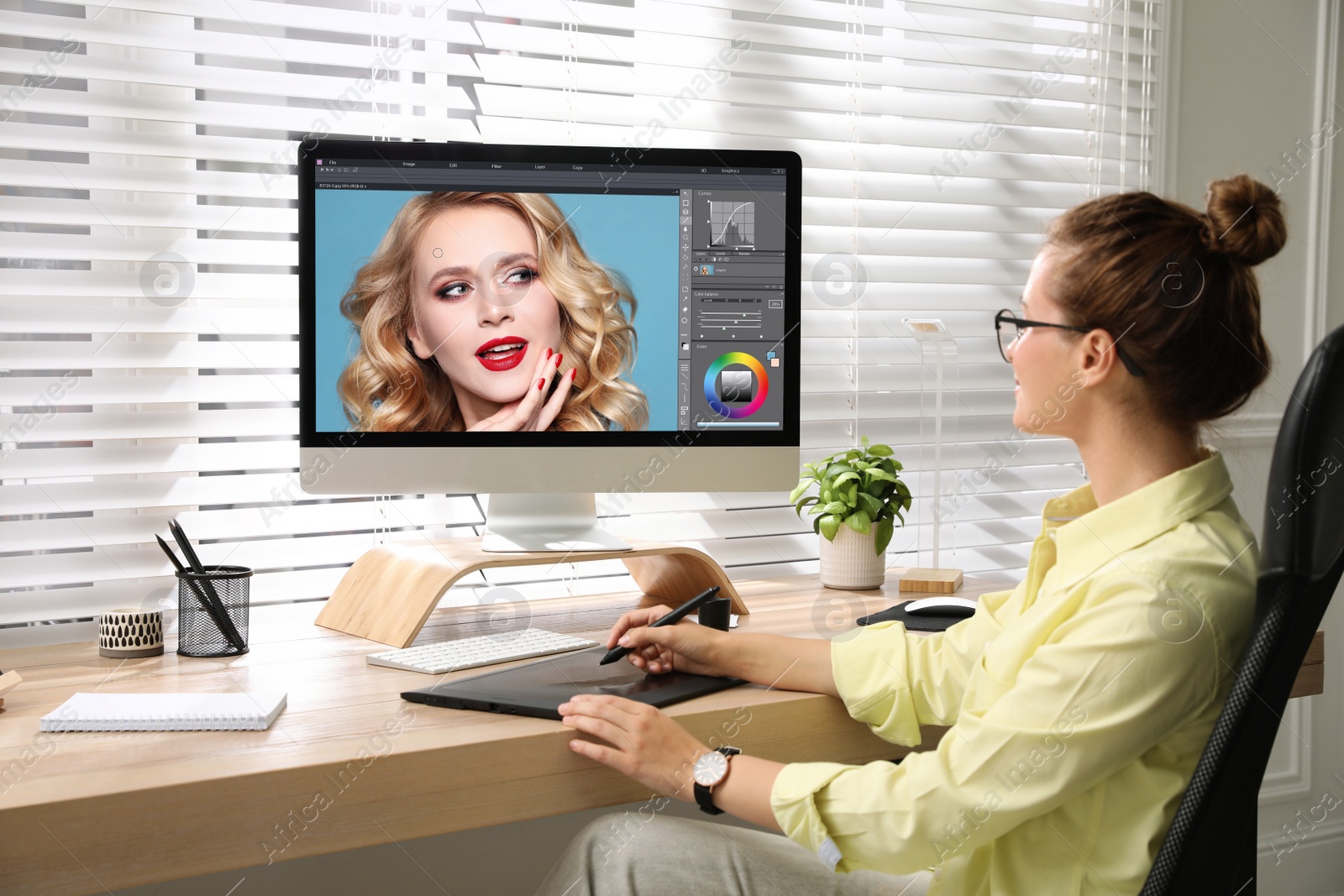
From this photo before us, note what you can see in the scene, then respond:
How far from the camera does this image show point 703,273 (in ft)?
5.23

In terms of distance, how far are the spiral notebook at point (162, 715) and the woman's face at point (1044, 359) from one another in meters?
0.87

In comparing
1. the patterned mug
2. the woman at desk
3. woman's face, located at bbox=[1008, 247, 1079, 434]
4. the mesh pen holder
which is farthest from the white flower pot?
the patterned mug

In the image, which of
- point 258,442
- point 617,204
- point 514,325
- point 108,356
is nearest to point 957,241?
point 617,204

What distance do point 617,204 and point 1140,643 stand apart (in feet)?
3.17

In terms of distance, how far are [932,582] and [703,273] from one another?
2.23ft

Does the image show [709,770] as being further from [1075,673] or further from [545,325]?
[545,325]

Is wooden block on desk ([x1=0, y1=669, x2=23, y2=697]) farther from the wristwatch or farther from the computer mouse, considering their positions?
Result: the computer mouse

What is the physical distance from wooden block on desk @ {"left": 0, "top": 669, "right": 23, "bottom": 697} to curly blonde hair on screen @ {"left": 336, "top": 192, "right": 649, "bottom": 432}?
513 millimetres

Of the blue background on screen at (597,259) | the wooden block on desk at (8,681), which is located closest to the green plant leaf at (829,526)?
the blue background on screen at (597,259)

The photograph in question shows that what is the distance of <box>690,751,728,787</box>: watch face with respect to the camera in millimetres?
1064

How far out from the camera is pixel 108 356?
63.0 inches

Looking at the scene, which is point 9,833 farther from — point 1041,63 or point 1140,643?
point 1041,63

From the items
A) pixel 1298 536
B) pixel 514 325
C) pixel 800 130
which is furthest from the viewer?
pixel 800 130

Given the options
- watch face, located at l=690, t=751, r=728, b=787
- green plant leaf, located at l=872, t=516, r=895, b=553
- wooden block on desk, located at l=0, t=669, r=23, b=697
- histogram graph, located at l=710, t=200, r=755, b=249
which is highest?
histogram graph, located at l=710, t=200, r=755, b=249
